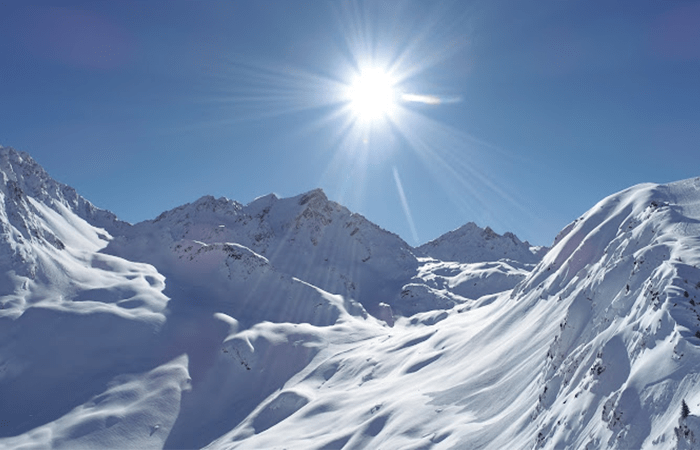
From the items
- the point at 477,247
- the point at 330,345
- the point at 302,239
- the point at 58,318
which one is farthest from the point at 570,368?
the point at 477,247

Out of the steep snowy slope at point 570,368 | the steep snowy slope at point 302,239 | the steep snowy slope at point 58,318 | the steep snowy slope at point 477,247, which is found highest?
the steep snowy slope at point 477,247

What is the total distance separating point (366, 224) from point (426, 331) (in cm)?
9556

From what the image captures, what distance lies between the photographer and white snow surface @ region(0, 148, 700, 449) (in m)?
14.1

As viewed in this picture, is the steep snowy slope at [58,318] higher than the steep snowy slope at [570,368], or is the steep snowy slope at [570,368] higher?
the steep snowy slope at [58,318]

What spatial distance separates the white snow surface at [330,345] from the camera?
14086mm

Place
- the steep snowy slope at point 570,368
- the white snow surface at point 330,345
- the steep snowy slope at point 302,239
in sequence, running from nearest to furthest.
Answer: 1. the steep snowy slope at point 570,368
2. the white snow surface at point 330,345
3. the steep snowy slope at point 302,239

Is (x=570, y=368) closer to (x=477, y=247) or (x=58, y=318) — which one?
(x=58, y=318)

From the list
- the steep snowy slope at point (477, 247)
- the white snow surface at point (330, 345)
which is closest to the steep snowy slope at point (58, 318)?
the white snow surface at point (330, 345)

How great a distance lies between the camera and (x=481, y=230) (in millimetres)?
171000

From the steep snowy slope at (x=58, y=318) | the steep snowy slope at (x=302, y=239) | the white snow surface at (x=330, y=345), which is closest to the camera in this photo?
the white snow surface at (x=330, y=345)

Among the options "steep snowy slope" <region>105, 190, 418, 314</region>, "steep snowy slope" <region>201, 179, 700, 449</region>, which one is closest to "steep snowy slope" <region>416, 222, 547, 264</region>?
"steep snowy slope" <region>105, 190, 418, 314</region>

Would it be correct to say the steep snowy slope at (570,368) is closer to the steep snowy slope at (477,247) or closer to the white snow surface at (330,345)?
the white snow surface at (330,345)

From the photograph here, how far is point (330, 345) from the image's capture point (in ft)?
196

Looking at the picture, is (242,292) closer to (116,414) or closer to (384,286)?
(116,414)
